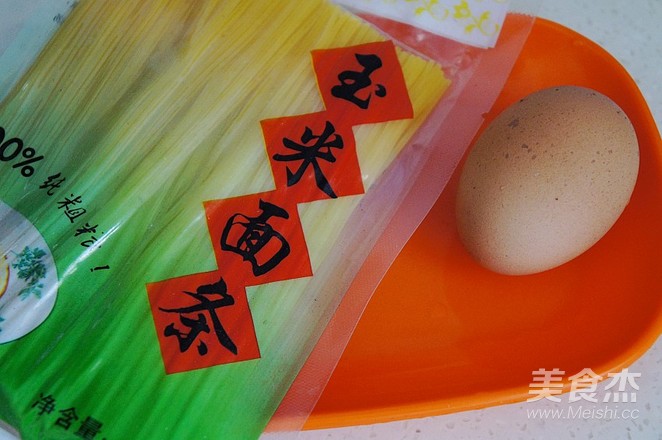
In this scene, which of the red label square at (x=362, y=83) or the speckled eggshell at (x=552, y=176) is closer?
the speckled eggshell at (x=552, y=176)

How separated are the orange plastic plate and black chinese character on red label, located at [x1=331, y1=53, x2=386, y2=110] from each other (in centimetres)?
14

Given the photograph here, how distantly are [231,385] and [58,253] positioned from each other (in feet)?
0.64

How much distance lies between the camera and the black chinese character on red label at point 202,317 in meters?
0.60

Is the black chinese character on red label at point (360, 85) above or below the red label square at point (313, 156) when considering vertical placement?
above

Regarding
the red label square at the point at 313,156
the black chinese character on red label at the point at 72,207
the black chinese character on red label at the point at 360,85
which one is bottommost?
the red label square at the point at 313,156

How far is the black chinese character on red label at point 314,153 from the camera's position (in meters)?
0.65

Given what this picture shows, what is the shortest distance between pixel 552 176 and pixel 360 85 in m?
0.23

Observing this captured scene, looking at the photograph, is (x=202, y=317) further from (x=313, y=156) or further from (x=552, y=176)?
(x=552, y=176)

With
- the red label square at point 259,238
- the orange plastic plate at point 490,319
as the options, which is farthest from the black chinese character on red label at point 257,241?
the orange plastic plate at point 490,319

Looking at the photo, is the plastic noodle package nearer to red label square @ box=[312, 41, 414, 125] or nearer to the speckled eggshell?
red label square @ box=[312, 41, 414, 125]

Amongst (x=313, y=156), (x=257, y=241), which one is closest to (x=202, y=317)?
(x=257, y=241)

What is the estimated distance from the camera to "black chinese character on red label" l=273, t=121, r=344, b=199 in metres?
0.65

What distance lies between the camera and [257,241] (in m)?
0.63

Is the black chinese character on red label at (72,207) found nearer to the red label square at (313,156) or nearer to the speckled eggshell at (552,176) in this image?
the red label square at (313,156)
